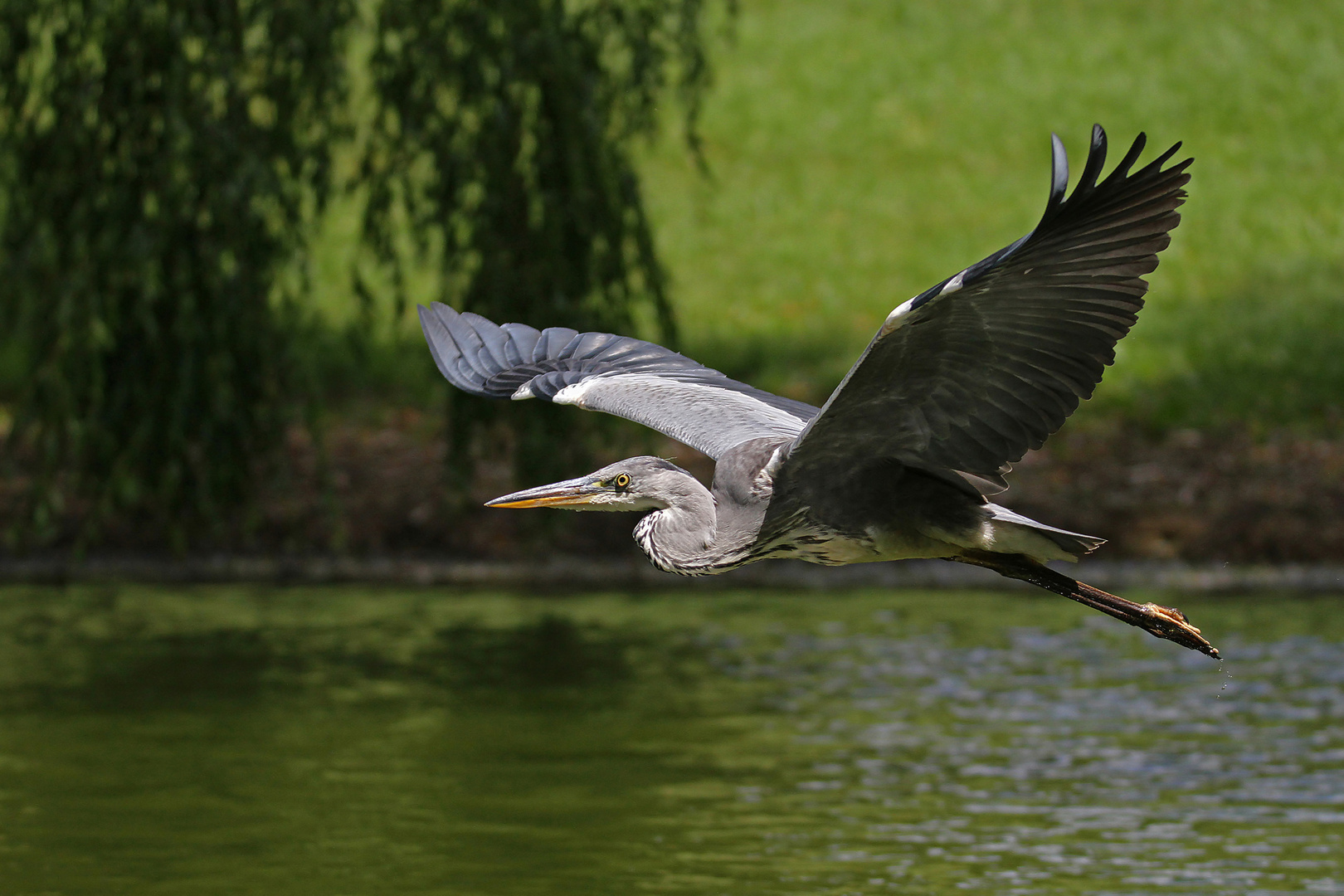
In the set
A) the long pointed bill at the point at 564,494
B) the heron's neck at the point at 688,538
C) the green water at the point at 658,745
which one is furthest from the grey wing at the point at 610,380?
the green water at the point at 658,745

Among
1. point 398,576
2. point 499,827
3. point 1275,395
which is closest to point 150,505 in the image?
point 398,576

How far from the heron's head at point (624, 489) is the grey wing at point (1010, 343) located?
0.47 m

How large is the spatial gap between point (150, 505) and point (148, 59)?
250 centimetres

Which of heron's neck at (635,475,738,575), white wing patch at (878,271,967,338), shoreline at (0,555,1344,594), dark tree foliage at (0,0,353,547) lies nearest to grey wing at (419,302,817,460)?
heron's neck at (635,475,738,575)

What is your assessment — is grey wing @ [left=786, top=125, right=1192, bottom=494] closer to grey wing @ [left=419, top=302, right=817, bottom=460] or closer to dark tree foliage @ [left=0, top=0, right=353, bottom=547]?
grey wing @ [left=419, top=302, right=817, bottom=460]

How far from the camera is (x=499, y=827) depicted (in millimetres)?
7410

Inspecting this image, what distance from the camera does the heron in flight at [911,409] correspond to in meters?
5.29

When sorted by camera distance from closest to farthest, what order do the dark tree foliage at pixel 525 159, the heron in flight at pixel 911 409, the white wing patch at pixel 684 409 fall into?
the heron in flight at pixel 911 409 → the white wing patch at pixel 684 409 → the dark tree foliage at pixel 525 159

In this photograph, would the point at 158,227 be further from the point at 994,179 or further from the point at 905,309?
the point at 994,179

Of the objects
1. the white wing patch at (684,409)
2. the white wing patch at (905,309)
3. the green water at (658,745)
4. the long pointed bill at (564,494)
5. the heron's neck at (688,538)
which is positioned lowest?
the green water at (658,745)

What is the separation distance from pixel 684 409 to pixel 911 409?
1.23m

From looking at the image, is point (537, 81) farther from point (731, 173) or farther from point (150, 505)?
Answer: point (731, 173)

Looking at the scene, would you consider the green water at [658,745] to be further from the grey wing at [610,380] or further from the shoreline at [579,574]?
the grey wing at [610,380]

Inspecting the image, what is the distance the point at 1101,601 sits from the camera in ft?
21.8
